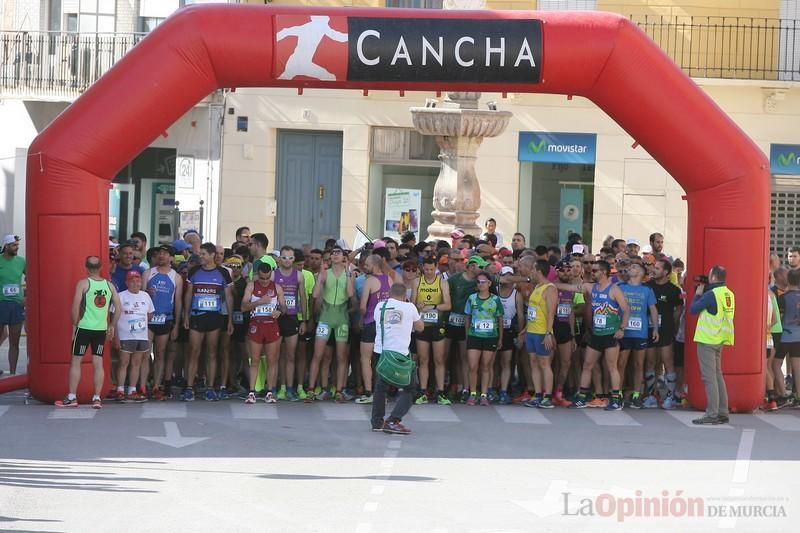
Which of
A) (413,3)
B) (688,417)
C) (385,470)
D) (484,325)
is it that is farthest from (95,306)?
(413,3)

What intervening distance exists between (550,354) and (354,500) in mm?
5801

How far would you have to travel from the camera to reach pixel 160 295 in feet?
53.4

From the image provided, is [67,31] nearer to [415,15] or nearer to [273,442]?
[415,15]

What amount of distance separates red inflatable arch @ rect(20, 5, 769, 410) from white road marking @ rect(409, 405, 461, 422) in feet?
11.1

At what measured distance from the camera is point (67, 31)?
Result: 93.0ft

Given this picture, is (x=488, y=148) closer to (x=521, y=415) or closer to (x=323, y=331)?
(x=323, y=331)

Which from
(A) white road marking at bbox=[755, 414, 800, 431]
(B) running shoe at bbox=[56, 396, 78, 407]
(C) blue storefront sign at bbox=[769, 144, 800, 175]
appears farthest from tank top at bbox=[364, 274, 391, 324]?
(C) blue storefront sign at bbox=[769, 144, 800, 175]

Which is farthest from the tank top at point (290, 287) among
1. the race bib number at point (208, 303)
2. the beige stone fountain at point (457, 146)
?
the beige stone fountain at point (457, 146)

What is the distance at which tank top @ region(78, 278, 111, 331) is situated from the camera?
15.2 m

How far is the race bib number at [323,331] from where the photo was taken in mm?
16391

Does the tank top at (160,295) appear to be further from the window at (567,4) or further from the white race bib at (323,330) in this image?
the window at (567,4)

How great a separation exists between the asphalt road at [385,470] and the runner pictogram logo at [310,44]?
147 inches

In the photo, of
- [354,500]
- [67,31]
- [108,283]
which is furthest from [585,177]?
[354,500]

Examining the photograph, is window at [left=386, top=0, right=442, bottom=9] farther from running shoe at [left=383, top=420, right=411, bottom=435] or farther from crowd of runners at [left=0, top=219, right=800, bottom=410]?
running shoe at [left=383, top=420, right=411, bottom=435]
